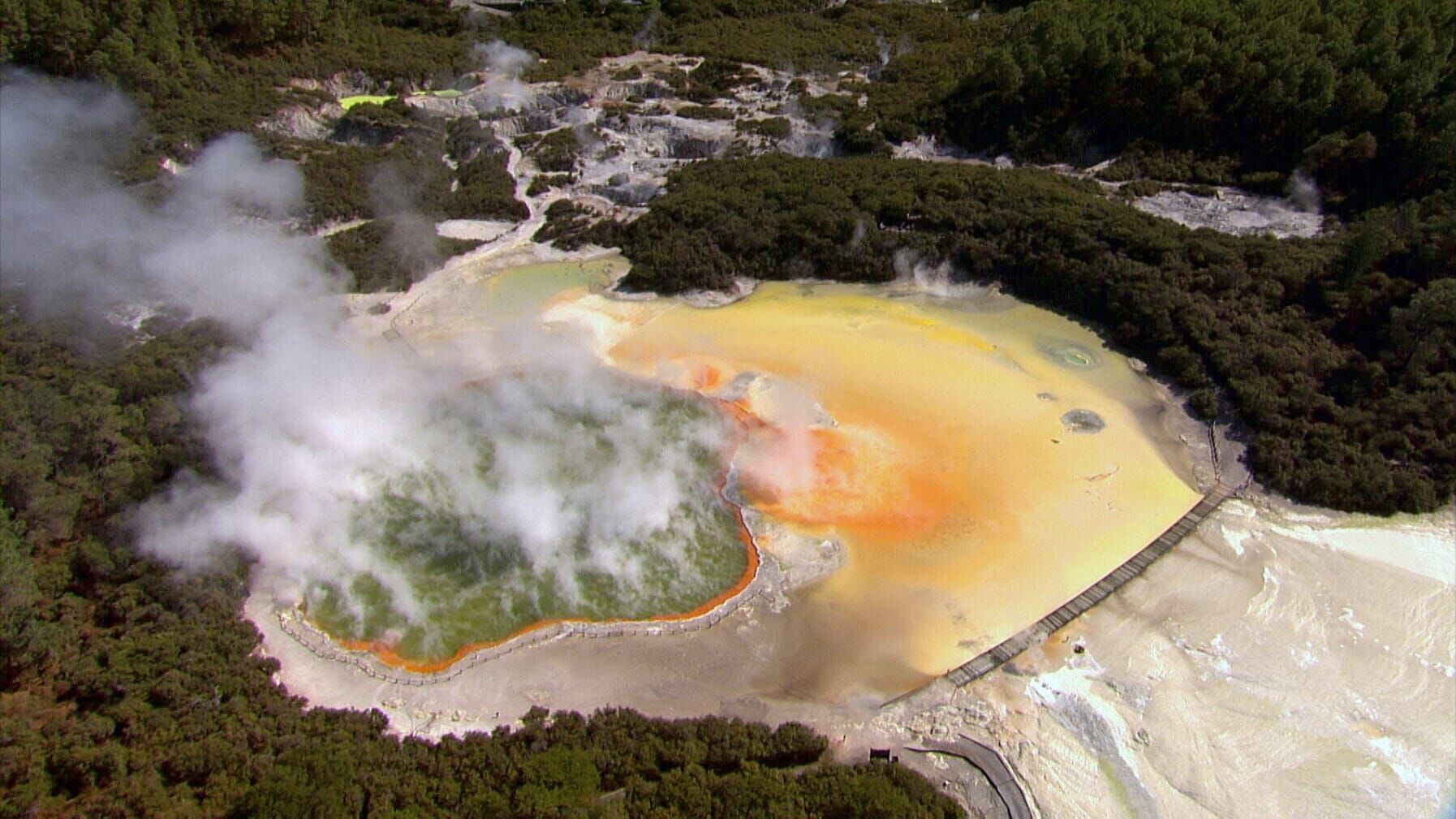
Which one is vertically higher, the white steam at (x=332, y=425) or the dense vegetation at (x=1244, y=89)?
the dense vegetation at (x=1244, y=89)

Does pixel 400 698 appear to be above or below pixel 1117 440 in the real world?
below

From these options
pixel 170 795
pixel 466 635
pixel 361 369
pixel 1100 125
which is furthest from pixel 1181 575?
pixel 1100 125

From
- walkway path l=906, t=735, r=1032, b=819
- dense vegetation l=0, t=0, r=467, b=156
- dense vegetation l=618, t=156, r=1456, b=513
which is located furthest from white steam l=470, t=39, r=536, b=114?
walkway path l=906, t=735, r=1032, b=819

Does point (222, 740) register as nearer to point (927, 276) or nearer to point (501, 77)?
point (927, 276)

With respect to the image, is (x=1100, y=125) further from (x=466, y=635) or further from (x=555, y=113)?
(x=466, y=635)

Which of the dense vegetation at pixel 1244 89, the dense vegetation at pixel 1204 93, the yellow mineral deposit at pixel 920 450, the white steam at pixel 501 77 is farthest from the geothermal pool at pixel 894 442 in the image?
the white steam at pixel 501 77

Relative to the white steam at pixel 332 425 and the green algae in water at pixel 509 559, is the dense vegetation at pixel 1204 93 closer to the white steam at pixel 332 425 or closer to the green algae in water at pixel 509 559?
the white steam at pixel 332 425
